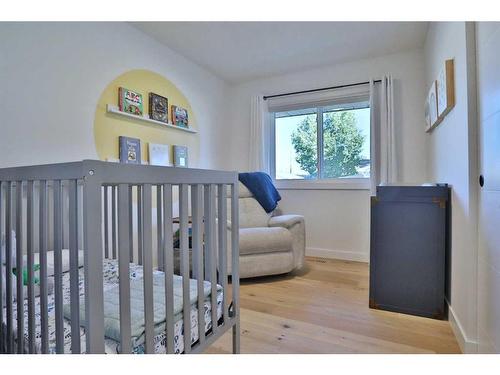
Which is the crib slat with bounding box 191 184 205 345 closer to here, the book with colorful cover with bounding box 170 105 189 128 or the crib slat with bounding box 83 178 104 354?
the crib slat with bounding box 83 178 104 354

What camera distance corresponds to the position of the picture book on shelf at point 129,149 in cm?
237

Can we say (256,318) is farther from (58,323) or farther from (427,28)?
(427,28)

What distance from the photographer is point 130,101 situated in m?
2.44

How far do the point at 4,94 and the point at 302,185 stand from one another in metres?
2.71

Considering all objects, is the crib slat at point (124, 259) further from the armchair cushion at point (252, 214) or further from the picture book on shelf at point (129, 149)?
the armchair cushion at point (252, 214)

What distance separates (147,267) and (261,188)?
226cm

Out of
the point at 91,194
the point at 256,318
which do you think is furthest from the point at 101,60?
the point at 256,318

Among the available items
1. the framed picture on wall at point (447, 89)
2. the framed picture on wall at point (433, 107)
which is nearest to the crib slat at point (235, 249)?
the framed picture on wall at point (447, 89)

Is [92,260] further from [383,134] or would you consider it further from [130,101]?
[383,134]

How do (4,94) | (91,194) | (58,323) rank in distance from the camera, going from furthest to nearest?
(4,94) → (58,323) → (91,194)

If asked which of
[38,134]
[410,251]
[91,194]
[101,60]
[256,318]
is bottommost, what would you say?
[256,318]

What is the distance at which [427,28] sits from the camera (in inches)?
96.7

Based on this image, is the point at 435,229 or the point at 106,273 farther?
the point at 435,229

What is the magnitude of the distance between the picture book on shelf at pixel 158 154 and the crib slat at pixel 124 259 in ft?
6.31
